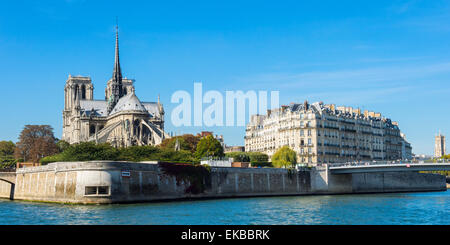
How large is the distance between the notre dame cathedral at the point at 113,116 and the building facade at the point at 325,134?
22.2m

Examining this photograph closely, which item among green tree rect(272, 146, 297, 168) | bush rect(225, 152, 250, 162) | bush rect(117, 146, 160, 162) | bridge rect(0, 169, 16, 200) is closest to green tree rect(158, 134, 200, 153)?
bush rect(225, 152, 250, 162)

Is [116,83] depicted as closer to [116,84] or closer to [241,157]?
[116,84]

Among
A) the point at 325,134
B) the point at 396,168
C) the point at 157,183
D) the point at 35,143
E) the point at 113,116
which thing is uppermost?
the point at 113,116

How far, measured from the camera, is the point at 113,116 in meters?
122

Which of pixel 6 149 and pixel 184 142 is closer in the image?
pixel 184 142

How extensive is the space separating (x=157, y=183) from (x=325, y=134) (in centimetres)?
4137

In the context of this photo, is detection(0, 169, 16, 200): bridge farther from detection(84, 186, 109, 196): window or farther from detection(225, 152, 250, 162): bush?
detection(225, 152, 250, 162): bush

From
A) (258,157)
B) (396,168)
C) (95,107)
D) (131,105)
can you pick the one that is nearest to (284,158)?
(258,157)

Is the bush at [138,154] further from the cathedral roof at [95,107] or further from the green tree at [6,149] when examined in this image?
the cathedral roof at [95,107]

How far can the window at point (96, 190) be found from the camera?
47.1 m

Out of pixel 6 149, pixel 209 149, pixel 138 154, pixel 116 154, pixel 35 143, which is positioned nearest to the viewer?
pixel 116 154

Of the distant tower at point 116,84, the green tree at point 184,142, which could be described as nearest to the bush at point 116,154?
the green tree at point 184,142
